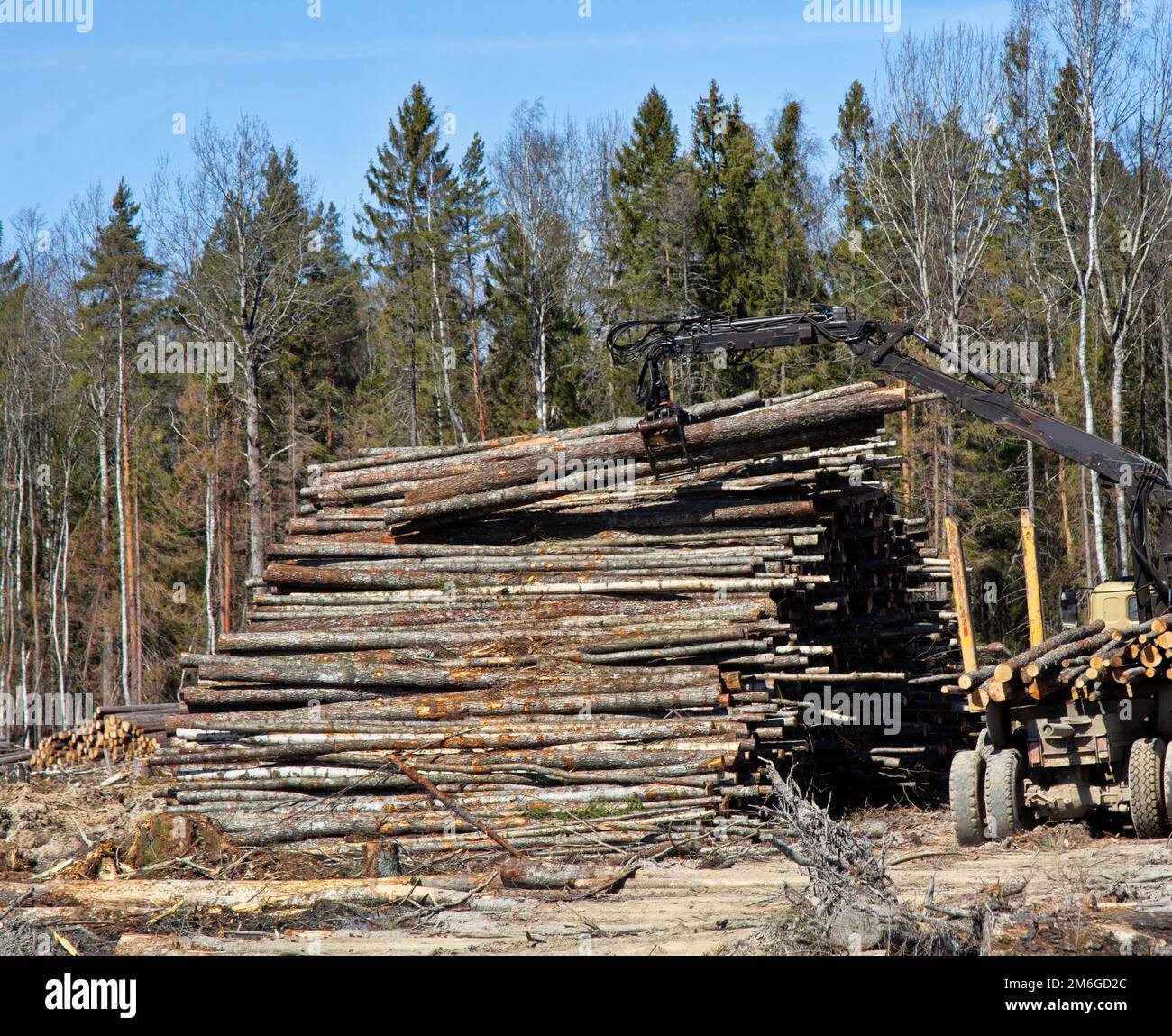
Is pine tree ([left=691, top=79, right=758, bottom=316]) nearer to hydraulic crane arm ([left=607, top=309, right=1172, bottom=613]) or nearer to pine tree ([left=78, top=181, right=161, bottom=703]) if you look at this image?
pine tree ([left=78, top=181, right=161, bottom=703])

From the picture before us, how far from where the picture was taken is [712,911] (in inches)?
317

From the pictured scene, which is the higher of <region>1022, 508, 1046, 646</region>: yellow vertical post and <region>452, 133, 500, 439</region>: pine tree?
<region>452, 133, 500, 439</region>: pine tree

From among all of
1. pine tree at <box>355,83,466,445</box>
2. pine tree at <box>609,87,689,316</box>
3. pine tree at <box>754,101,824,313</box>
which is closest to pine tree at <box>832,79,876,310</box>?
pine tree at <box>754,101,824,313</box>

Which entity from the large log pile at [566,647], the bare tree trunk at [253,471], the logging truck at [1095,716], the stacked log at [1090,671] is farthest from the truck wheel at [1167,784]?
the bare tree trunk at [253,471]

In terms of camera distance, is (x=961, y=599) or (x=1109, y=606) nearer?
(x=1109, y=606)

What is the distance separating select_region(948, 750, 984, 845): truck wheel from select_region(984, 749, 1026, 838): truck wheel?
0.09 meters

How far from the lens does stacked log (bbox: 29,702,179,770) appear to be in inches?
894

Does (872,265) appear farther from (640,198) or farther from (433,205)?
(433,205)

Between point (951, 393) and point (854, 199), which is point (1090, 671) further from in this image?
point (854, 199)

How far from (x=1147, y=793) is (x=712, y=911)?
15.1 ft

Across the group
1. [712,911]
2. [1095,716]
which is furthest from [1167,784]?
[712,911]

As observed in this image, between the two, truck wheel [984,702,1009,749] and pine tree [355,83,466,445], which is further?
pine tree [355,83,466,445]

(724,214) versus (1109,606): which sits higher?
(724,214)

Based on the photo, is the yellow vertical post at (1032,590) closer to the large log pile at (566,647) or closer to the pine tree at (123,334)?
the large log pile at (566,647)
